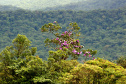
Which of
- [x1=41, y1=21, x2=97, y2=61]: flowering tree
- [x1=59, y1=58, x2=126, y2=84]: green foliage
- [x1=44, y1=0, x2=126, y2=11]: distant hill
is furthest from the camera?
[x1=44, y1=0, x2=126, y2=11]: distant hill

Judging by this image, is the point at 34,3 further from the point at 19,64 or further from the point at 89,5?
the point at 19,64

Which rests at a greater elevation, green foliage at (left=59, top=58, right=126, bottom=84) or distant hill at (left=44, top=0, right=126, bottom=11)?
distant hill at (left=44, top=0, right=126, bottom=11)

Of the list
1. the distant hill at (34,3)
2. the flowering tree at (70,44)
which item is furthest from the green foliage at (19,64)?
the distant hill at (34,3)

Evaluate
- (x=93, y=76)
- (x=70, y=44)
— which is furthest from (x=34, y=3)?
(x=93, y=76)

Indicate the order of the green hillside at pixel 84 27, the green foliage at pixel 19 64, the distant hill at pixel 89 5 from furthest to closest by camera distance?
the distant hill at pixel 89 5
the green hillside at pixel 84 27
the green foliage at pixel 19 64

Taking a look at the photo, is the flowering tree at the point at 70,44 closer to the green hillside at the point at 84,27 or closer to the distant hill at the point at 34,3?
the green hillside at the point at 84,27

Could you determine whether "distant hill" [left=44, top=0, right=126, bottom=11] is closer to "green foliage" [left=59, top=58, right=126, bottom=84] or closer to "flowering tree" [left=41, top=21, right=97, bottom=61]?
"flowering tree" [left=41, top=21, right=97, bottom=61]

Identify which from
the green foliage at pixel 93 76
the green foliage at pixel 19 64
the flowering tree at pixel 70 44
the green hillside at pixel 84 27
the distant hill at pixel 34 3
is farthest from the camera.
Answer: the distant hill at pixel 34 3

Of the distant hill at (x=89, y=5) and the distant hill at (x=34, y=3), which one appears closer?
the distant hill at (x=89, y=5)

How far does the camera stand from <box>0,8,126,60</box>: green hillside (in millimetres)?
48062

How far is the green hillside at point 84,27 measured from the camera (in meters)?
48.1

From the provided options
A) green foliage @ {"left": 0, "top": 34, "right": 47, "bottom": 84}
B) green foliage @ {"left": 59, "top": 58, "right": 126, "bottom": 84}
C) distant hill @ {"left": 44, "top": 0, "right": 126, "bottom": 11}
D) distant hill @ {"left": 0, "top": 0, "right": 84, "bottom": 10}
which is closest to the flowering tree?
green foliage @ {"left": 0, "top": 34, "right": 47, "bottom": 84}

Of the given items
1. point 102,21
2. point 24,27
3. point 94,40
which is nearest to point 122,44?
point 94,40

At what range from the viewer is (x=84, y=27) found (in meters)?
63.3
